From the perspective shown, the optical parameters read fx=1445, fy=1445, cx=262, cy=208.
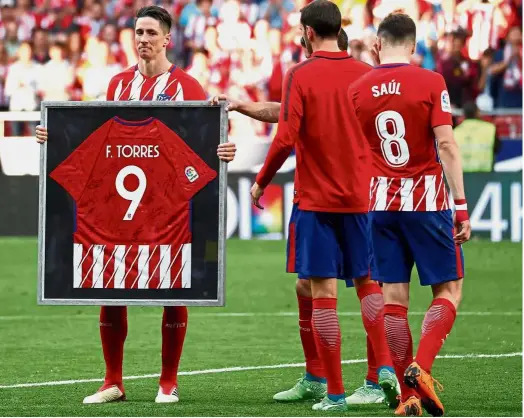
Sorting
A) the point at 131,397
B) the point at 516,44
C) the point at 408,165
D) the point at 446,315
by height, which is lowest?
the point at 131,397

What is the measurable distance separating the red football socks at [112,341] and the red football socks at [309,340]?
1.02 m

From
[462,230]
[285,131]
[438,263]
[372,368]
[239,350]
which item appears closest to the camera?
[462,230]

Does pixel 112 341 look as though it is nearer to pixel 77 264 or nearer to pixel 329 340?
pixel 77 264

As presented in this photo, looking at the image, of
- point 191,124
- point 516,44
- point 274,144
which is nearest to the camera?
point 274,144

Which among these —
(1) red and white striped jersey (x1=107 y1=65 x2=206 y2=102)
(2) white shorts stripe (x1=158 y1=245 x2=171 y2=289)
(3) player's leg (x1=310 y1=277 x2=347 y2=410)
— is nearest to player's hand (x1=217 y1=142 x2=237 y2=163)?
(1) red and white striped jersey (x1=107 y1=65 x2=206 y2=102)

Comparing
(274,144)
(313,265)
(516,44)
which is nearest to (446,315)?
(313,265)

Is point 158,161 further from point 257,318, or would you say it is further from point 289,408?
point 257,318

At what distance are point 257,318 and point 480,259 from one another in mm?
5330

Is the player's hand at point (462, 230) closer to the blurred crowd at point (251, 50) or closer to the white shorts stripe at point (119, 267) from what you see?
the white shorts stripe at point (119, 267)

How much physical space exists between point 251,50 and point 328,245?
587 inches

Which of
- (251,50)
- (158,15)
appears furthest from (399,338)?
(251,50)

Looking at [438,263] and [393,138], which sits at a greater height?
[393,138]

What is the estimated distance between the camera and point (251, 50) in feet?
72.7

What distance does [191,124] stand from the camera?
26.0ft
